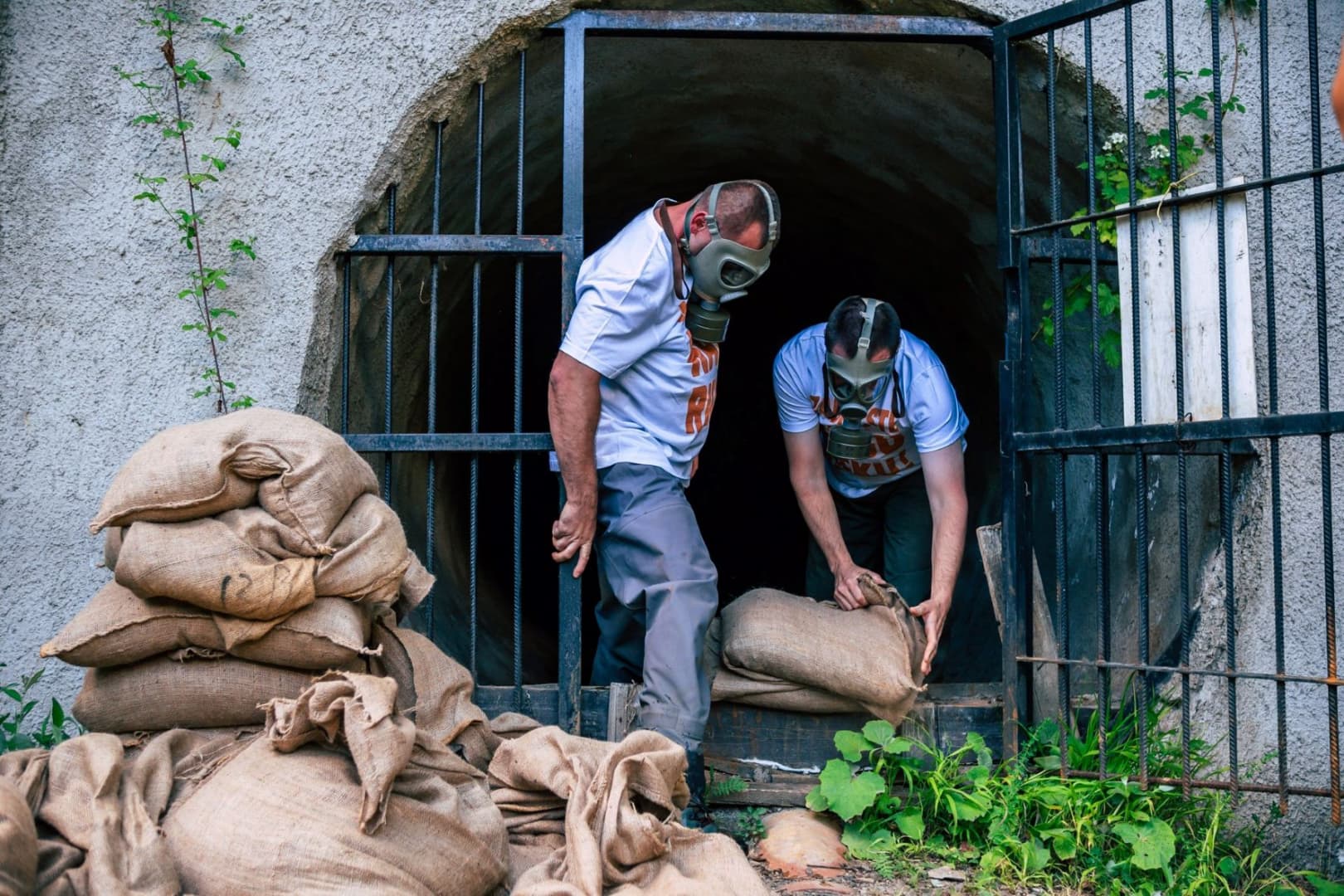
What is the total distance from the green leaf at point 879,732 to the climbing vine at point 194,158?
206 cm

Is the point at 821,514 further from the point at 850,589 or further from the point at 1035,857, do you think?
the point at 1035,857

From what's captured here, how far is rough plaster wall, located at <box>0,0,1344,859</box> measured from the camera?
366 cm

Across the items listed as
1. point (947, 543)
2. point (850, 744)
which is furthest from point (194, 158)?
point (947, 543)

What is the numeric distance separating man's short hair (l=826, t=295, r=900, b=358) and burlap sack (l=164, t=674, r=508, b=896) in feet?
7.05

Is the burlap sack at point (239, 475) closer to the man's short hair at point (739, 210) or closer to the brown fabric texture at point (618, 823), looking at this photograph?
the brown fabric texture at point (618, 823)

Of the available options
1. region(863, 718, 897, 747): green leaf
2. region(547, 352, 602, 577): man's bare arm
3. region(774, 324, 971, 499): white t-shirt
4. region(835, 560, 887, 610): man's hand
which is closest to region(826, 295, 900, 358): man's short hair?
region(774, 324, 971, 499): white t-shirt

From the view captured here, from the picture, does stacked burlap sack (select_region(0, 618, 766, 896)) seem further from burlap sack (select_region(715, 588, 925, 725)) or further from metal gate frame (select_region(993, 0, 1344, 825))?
metal gate frame (select_region(993, 0, 1344, 825))

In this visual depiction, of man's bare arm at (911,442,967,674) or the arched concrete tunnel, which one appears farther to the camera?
the arched concrete tunnel

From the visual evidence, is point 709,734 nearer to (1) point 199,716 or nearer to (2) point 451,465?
(1) point 199,716

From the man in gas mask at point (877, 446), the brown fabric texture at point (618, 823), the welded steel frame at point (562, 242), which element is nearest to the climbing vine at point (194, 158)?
the welded steel frame at point (562, 242)

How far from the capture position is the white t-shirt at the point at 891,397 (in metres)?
4.50

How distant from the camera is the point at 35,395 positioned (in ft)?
12.0

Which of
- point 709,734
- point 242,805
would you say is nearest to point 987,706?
point 709,734

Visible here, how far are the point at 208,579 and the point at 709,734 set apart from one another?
5.77 ft
